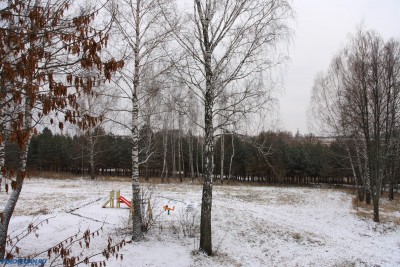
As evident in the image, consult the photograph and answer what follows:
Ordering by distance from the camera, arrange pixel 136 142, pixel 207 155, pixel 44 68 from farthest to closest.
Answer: pixel 136 142 → pixel 207 155 → pixel 44 68

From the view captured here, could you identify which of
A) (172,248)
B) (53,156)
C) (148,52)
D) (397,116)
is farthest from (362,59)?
(53,156)

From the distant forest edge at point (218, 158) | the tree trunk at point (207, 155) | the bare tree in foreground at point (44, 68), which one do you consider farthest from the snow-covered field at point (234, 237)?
the distant forest edge at point (218, 158)

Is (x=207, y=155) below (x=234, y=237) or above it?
above

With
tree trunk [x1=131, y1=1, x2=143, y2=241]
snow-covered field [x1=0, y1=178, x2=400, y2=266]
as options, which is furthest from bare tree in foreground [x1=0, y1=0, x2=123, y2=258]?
tree trunk [x1=131, y1=1, x2=143, y2=241]

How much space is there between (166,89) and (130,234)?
14.9 ft

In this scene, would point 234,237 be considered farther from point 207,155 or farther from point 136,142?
point 136,142

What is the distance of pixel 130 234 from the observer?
941 centimetres

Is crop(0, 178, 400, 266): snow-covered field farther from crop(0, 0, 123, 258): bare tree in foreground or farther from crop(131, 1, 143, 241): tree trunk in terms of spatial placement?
crop(0, 0, 123, 258): bare tree in foreground

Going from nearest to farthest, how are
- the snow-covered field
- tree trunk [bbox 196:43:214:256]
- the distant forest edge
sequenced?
1. the snow-covered field
2. tree trunk [bbox 196:43:214:256]
3. the distant forest edge

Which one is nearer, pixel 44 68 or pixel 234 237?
pixel 44 68

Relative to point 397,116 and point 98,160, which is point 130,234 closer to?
point 397,116

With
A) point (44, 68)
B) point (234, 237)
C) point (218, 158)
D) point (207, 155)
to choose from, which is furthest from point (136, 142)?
point (218, 158)

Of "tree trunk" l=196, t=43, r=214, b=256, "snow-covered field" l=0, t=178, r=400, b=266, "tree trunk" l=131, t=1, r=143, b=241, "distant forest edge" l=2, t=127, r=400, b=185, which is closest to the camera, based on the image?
"snow-covered field" l=0, t=178, r=400, b=266

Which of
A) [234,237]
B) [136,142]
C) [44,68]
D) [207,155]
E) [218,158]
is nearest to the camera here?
[44,68]
